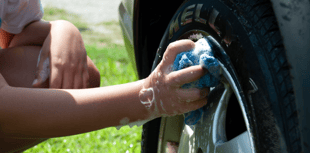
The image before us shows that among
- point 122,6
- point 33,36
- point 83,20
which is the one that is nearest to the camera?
point 33,36

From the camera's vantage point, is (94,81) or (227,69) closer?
(227,69)

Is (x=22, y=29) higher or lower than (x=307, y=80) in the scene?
lower

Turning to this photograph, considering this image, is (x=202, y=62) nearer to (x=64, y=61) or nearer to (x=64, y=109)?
(x=64, y=109)

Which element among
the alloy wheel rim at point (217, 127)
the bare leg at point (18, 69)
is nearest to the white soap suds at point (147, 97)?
the alloy wheel rim at point (217, 127)

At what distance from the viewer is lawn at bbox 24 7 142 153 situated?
2641mm

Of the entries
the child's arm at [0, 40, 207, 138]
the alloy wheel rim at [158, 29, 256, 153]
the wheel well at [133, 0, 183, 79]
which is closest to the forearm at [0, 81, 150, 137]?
the child's arm at [0, 40, 207, 138]

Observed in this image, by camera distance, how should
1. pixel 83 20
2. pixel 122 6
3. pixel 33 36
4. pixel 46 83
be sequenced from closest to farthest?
pixel 46 83 < pixel 33 36 < pixel 122 6 < pixel 83 20

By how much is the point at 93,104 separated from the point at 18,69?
0.56 meters

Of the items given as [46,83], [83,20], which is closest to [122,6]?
[46,83]

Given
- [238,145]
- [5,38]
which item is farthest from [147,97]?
[5,38]


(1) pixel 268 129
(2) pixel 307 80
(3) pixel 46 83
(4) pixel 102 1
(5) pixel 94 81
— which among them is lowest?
(4) pixel 102 1

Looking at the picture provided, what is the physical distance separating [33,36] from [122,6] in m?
0.55

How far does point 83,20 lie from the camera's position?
812cm

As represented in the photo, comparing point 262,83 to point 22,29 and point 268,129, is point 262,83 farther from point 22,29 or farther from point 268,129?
point 22,29
